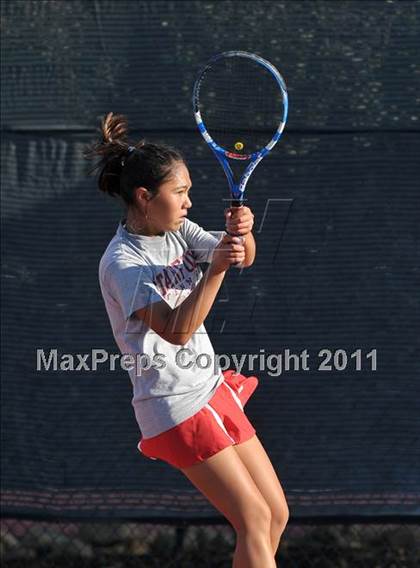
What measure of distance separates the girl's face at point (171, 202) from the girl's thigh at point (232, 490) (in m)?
0.64

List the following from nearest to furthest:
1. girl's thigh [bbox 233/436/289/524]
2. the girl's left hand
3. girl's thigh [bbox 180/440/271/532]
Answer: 1. the girl's left hand
2. girl's thigh [bbox 180/440/271/532]
3. girl's thigh [bbox 233/436/289/524]

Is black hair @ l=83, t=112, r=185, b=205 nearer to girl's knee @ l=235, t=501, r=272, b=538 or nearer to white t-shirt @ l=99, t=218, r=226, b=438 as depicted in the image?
white t-shirt @ l=99, t=218, r=226, b=438

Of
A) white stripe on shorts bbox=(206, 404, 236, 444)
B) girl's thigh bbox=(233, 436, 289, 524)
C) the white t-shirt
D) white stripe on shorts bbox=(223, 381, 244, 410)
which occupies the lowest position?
girl's thigh bbox=(233, 436, 289, 524)

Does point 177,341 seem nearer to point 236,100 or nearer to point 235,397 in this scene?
point 235,397

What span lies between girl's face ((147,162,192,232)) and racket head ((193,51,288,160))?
0.43 metres

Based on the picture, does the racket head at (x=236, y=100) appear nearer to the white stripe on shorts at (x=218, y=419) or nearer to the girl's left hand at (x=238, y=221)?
the girl's left hand at (x=238, y=221)

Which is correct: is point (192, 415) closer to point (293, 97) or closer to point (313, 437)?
point (313, 437)

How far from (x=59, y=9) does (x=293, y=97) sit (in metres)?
0.93

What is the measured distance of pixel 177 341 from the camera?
2857 millimetres

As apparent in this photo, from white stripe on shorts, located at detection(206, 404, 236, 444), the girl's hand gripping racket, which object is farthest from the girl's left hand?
the girl's hand gripping racket

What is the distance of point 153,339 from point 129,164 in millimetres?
493

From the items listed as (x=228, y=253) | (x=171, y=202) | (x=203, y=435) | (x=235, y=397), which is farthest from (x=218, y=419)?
(x=171, y=202)

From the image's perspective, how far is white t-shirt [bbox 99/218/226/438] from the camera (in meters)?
2.91

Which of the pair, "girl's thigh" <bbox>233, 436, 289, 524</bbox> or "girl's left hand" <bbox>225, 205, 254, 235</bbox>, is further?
"girl's thigh" <bbox>233, 436, 289, 524</bbox>
